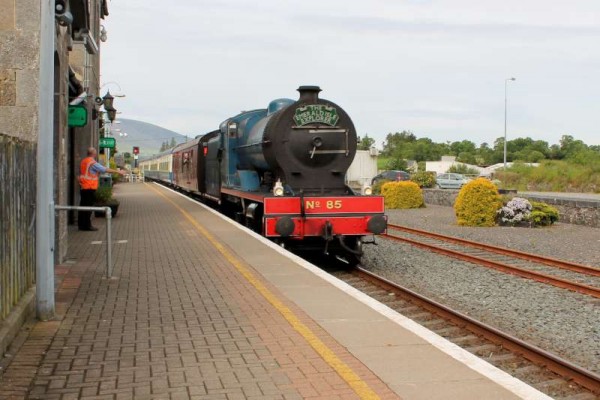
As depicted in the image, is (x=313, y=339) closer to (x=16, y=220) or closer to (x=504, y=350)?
(x=504, y=350)

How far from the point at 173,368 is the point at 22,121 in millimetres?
4485

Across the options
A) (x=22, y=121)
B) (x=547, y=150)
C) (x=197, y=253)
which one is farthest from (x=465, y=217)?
(x=547, y=150)

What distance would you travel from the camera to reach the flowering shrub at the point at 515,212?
68.5ft

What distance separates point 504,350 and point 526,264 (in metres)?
6.43

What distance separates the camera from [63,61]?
10328mm

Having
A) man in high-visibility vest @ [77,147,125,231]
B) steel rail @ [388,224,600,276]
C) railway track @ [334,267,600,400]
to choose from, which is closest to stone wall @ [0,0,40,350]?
railway track @ [334,267,600,400]

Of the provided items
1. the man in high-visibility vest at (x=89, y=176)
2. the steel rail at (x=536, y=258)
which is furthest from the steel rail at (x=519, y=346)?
the man in high-visibility vest at (x=89, y=176)

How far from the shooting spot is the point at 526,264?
1303cm

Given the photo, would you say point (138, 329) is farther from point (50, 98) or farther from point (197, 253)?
point (197, 253)

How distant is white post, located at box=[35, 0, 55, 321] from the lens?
6.55 metres

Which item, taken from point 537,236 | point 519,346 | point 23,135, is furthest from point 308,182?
point 537,236

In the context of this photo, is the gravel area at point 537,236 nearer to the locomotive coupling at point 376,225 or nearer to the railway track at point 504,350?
the locomotive coupling at point 376,225

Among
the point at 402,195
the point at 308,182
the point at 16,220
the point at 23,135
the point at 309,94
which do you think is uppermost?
the point at 309,94

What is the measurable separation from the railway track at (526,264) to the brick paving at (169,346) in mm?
5135
